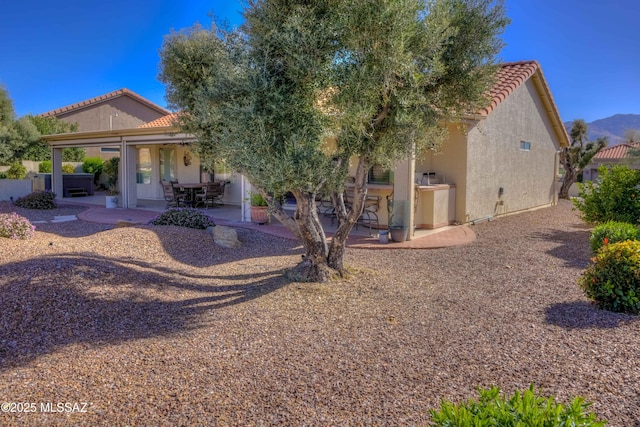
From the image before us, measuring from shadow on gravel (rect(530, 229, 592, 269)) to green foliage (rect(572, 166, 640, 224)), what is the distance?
2.60 feet

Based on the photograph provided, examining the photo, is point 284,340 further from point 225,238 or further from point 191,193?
point 191,193

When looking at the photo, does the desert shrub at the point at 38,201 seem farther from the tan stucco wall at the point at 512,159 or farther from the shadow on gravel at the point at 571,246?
the shadow on gravel at the point at 571,246

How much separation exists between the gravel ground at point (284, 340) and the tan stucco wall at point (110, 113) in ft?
91.3

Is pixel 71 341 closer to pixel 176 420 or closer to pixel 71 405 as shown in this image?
pixel 71 405

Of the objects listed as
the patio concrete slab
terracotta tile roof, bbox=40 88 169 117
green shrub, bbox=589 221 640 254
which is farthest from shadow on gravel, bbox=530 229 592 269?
terracotta tile roof, bbox=40 88 169 117

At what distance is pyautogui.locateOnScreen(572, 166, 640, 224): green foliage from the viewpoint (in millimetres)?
10828

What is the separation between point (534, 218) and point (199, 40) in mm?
12505

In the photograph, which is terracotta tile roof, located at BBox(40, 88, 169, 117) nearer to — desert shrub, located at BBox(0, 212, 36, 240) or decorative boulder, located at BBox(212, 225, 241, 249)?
desert shrub, located at BBox(0, 212, 36, 240)

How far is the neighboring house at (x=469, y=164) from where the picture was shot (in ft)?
40.3

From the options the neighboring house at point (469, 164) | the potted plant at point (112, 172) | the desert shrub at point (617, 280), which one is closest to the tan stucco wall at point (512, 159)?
the neighboring house at point (469, 164)

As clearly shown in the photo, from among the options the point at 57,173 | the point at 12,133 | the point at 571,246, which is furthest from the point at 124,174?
the point at 571,246

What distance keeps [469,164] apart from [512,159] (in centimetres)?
389

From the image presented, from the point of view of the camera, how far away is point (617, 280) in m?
5.44

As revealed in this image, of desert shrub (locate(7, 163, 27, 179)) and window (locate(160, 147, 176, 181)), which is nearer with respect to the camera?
window (locate(160, 147, 176, 181))
